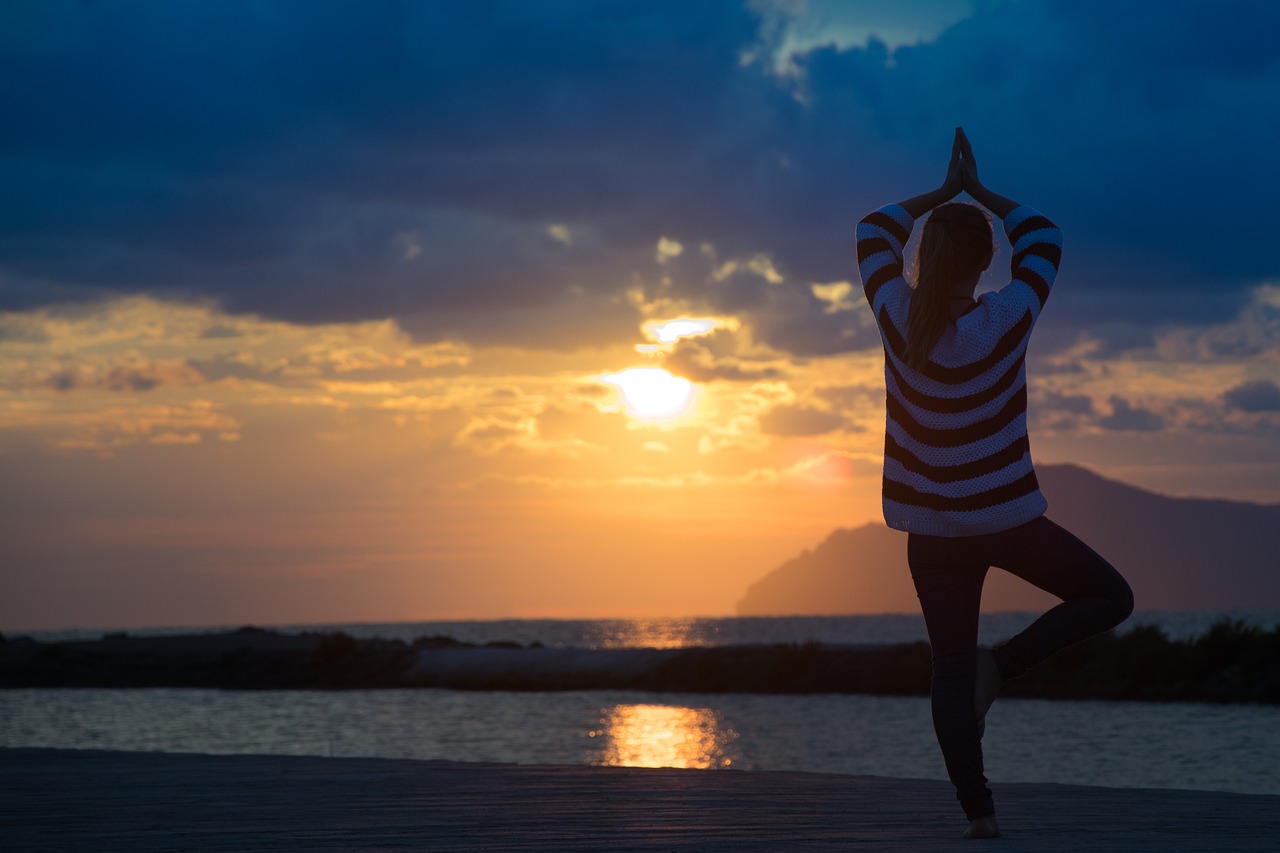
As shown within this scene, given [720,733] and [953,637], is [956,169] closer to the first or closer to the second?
[953,637]

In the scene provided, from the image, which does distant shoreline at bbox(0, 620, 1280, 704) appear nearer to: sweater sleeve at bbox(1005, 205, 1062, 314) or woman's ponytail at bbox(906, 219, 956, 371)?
sweater sleeve at bbox(1005, 205, 1062, 314)

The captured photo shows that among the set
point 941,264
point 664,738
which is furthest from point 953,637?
point 664,738

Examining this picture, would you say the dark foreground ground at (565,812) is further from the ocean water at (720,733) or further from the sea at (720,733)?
the ocean water at (720,733)

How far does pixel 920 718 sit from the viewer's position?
22250mm

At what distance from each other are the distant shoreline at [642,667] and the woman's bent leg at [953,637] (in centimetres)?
2298

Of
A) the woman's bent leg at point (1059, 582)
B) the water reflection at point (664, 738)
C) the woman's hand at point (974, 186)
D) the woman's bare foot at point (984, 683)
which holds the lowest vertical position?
the water reflection at point (664, 738)

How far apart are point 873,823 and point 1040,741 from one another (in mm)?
13566

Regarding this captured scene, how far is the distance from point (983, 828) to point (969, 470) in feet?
3.87

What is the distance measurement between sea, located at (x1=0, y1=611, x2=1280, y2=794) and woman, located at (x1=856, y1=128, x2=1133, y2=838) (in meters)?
5.99

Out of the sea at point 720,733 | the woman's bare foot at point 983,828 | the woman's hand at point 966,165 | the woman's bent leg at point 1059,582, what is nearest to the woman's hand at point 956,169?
the woman's hand at point 966,165

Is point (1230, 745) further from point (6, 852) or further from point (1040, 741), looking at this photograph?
point (6, 852)

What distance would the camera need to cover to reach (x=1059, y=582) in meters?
4.21

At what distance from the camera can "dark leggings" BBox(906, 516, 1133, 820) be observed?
416 cm

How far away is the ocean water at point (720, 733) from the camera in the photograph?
48.0ft
